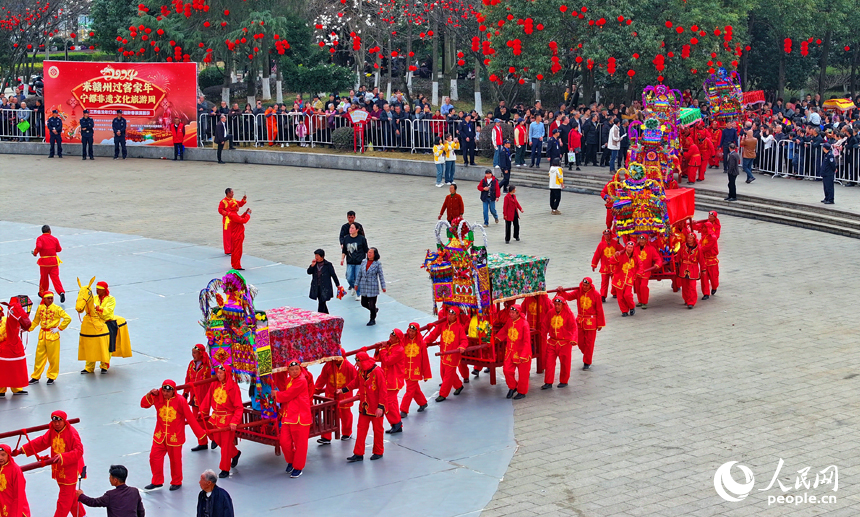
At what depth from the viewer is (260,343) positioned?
11227mm

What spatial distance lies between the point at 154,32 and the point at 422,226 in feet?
66.2

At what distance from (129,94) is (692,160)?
652 inches

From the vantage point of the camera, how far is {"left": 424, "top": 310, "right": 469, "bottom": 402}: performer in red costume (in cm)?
1338

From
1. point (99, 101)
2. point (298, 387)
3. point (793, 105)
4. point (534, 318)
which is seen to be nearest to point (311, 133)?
point (99, 101)

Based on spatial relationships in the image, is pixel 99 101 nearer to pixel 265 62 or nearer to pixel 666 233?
pixel 265 62

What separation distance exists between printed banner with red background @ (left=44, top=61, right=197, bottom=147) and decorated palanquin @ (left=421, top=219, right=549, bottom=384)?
2142 centimetres

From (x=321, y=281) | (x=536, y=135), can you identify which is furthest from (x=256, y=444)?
(x=536, y=135)

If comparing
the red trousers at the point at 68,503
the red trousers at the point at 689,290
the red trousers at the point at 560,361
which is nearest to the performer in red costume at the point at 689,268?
the red trousers at the point at 689,290

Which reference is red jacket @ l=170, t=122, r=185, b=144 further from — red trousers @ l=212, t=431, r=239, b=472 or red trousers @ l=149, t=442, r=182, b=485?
red trousers @ l=149, t=442, r=182, b=485

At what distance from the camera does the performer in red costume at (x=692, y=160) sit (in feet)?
87.9

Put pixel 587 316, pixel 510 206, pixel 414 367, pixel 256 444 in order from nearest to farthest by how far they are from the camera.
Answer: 1. pixel 256 444
2. pixel 414 367
3. pixel 587 316
4. pixel 510 206

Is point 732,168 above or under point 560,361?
above

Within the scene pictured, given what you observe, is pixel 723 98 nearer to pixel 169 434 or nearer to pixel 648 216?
pixel 648 216

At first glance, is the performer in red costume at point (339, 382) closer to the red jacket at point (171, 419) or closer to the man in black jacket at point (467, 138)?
the red jacket at point (171, 419)
